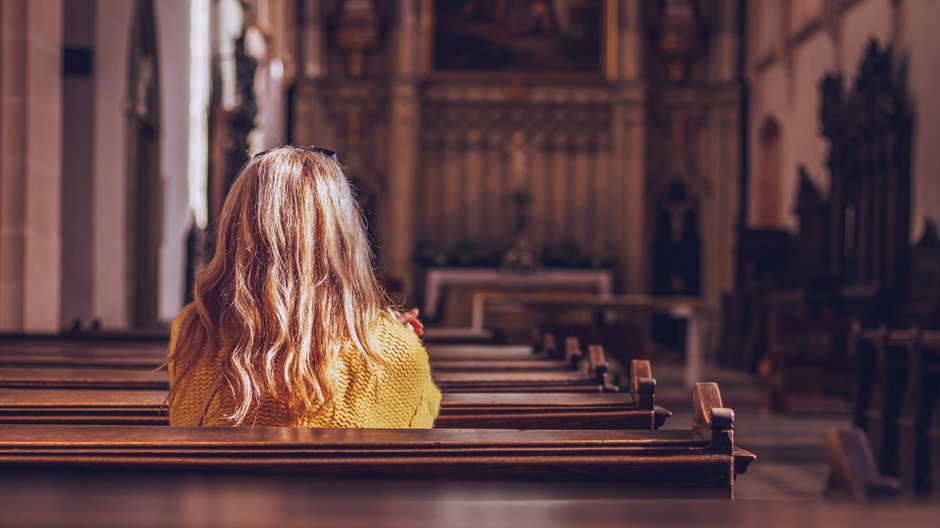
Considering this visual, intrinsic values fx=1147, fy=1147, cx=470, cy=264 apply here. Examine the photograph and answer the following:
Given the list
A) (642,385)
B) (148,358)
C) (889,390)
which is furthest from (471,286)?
(642,385)

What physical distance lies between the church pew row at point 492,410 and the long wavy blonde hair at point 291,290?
71 cm

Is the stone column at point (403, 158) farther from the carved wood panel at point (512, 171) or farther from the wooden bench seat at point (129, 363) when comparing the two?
the wooden bench seat at point (129, 363)

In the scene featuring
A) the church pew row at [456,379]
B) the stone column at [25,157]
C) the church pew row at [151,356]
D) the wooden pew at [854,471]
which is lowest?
the church pew row at [151,356]

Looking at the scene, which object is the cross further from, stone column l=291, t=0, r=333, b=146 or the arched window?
the arched window

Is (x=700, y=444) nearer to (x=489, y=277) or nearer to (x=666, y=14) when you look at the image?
(x=489, y=277)

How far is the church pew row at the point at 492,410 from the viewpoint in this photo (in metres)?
2.87

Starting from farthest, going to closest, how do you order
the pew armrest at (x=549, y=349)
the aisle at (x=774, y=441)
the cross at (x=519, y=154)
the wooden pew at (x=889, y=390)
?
the cross at (x=519, y=154)
the wooden pew at (x=889, y=390)
the aisle at (x=774, y=441)
the pew armrest at (x=549, y=349)

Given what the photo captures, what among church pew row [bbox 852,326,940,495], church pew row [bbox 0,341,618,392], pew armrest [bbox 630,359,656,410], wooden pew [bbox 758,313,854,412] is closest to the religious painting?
wooden pew [bbox 758,313,854,412]

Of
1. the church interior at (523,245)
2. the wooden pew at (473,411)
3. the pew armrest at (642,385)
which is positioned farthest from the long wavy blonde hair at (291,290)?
the pew armrest at (642,385)

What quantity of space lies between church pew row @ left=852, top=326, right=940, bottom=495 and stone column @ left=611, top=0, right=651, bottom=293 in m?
9.47

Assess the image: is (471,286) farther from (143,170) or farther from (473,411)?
(473,411)

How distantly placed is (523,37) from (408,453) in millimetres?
16246

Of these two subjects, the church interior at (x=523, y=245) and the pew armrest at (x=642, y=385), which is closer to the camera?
the church interior at (x=523, y=245)

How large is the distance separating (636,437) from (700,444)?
119 mm
